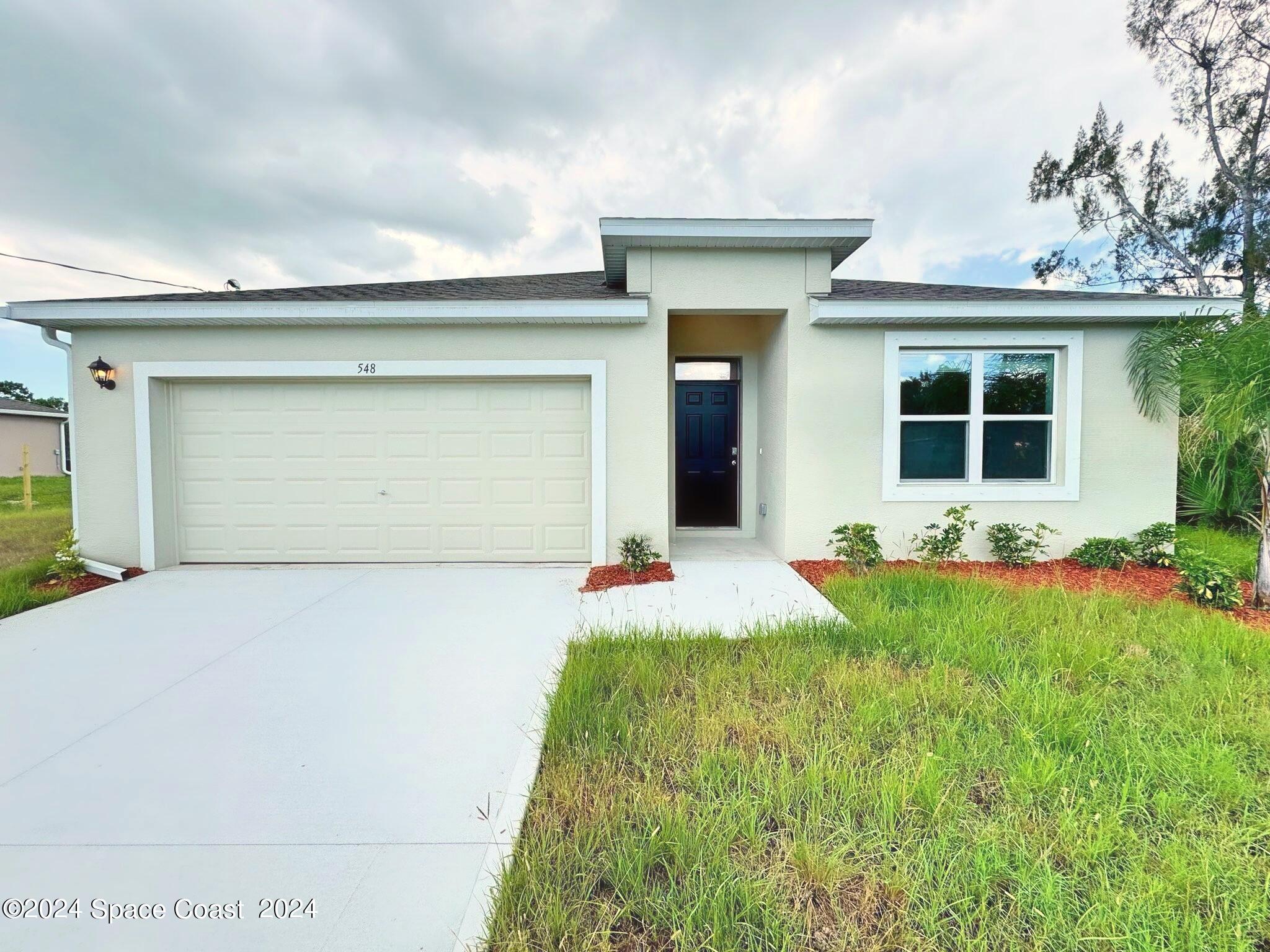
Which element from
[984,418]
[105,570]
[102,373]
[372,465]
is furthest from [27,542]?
[984,418]

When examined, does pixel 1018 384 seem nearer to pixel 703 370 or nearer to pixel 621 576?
pixel 703 370

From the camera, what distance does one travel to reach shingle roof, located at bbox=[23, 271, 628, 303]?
5889 millimetres

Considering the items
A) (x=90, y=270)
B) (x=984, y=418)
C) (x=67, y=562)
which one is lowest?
(x=67, y=562)

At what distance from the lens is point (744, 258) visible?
593 cm

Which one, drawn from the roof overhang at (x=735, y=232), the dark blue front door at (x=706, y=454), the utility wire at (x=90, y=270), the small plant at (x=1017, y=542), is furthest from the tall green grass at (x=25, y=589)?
the small plant at (x=1017, y=542)

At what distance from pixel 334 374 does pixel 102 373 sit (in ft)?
8.49

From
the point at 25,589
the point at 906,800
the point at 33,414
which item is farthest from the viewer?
the point at 33,414

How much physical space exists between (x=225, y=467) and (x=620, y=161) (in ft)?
29.6

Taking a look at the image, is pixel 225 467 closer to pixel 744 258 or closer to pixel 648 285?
pixel 648 285

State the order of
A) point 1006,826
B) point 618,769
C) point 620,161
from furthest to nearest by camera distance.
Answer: point 620,161
point 618,769
point 1006,826

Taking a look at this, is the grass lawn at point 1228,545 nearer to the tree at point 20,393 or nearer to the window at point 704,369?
the window at point 704,369

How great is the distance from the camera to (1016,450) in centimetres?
610

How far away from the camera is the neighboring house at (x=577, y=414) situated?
5781 mm

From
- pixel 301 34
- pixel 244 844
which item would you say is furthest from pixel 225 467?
pixel 301 34
